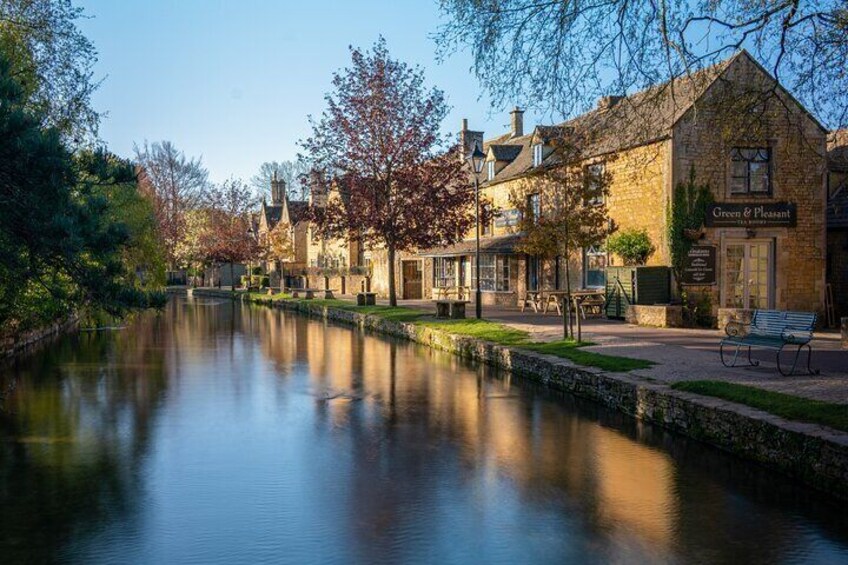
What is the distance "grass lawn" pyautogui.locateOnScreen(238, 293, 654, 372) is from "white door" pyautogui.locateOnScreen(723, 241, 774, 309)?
7.45m

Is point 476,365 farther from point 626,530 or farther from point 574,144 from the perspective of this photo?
point 626,530

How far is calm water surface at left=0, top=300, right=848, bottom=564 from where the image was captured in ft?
19.4

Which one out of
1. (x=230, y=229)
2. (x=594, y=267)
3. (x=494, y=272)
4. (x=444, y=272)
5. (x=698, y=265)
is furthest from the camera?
(x=230, y=229)

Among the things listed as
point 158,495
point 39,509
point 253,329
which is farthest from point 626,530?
point 253,329

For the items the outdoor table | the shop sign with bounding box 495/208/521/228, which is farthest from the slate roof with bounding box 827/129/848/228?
the shop sign with bounding box 495/208/521/228

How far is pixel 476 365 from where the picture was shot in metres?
16.7

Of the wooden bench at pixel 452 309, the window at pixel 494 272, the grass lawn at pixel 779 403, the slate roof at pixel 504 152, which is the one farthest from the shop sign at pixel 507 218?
the grass lawn at pixel 779 403

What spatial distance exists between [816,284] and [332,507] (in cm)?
2083

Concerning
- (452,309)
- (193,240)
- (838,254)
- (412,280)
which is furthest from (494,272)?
(193,240)

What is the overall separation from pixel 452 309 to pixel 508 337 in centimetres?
672

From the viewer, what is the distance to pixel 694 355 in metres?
13.9

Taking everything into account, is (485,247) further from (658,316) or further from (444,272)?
(658,316)

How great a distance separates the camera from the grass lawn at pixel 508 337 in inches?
500

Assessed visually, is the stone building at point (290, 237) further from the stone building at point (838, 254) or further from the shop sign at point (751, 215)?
the stone building at point (838, 254)
